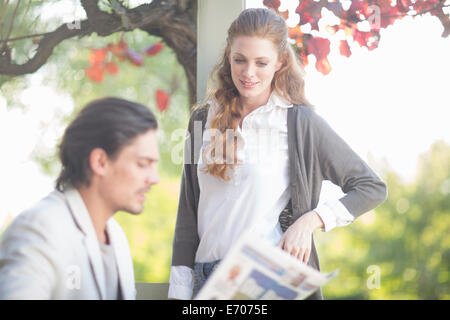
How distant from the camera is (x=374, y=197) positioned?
168 cm

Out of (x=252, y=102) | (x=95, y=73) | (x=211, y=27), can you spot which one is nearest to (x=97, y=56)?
(x=95, y=73)

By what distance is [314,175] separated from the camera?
173 cm

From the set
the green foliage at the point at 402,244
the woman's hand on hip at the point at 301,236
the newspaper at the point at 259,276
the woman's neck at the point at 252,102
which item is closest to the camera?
the newspaper at the point at 259,276

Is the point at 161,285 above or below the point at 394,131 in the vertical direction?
below

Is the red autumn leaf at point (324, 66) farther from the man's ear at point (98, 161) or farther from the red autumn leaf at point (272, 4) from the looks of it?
the man's ear at point (98, 161)

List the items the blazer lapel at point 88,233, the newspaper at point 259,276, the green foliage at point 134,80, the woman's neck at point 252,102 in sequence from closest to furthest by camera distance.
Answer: the newspaper at point 259,276, the blazer lapel at point 88,233, the woman's neck at point 252,102, the green foliage at point 134,80

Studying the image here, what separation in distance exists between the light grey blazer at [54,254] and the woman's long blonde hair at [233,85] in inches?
18.6

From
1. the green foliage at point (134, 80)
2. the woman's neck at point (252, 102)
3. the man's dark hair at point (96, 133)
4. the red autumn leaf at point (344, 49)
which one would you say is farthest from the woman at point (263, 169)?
the man's dark hair at point (96, 133)

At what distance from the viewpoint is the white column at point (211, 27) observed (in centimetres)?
196

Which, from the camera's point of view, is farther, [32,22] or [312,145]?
[32,22]

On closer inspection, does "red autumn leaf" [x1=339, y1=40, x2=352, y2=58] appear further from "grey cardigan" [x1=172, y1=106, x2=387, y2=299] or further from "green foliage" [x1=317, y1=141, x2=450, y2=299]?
"green foliage" [x1=317, y1=141, x2=450, y2=299]

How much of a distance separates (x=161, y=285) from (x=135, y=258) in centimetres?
14

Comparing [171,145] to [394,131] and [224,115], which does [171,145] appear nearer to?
[224,115]
